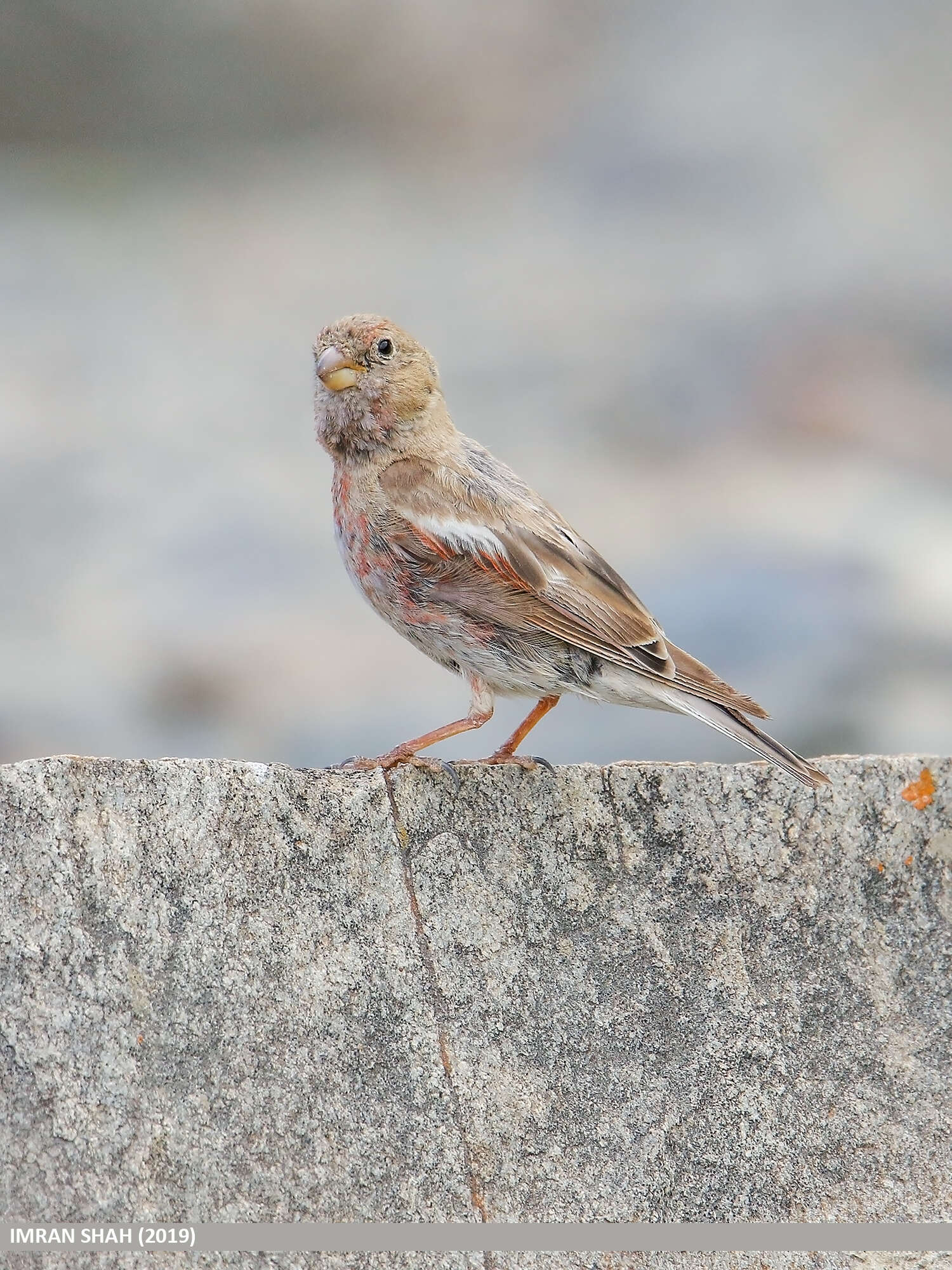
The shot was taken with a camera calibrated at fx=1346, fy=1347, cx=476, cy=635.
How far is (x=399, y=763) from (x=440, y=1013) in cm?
70

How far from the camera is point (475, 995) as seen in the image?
2.81m

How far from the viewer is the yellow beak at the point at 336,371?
3932mm

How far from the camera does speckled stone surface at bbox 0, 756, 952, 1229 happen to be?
2.53 metres

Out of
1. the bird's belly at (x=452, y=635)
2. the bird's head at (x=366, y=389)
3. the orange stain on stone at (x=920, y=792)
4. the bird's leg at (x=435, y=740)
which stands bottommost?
the orange stain on stone at (x=920, y=792)

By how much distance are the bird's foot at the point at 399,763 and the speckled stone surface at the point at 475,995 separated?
5 cm

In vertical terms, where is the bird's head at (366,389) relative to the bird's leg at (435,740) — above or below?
above

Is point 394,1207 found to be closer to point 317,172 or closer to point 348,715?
point 348,715

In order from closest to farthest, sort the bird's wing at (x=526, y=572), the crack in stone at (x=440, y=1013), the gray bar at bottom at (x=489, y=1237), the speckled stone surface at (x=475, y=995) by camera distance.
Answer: the gray bar at bottom at (x=489, y=1237), the speckled stone surface at (x=475, y=995), the crack in stone at (x=440, y=1013), the bird's wing at (x=526, y=572)

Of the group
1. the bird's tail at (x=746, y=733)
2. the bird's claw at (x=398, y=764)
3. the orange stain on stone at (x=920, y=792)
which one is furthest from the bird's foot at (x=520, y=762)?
the orange stain on stone at (x=920, y=792)

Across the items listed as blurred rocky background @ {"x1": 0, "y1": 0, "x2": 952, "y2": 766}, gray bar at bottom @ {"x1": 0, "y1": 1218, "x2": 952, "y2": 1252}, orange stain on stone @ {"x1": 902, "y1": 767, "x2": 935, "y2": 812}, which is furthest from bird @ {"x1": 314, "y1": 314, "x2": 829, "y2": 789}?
blurred rocky background @ {"x1": 0, "y1": 0, "x2": 952, "y2": 766}

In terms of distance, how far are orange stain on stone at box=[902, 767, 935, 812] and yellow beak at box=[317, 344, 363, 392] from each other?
193cm

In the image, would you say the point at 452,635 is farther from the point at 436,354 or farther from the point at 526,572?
the point at 436,354

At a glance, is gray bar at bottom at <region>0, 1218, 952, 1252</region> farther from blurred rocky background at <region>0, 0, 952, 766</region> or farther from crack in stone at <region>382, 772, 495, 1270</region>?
blurred rocky background at <region>0, 0, 952, 766</region>

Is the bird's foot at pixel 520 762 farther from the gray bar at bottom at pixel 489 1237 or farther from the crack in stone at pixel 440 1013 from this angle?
the gray bar at bottom at pixel 489 1237
